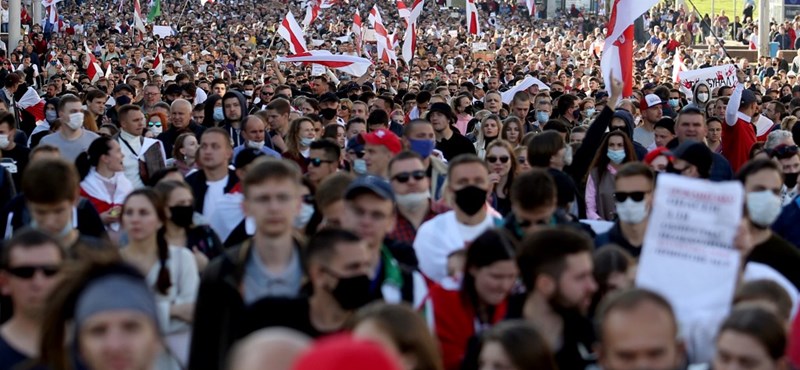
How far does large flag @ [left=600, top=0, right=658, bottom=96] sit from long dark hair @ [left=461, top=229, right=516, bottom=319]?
31.6 ft

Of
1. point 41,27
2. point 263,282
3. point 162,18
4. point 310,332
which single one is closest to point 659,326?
point 310,332

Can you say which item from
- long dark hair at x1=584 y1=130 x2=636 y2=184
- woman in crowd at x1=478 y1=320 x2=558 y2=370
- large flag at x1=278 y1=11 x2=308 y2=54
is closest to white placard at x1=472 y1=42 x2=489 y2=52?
large flag at x1=278 y1=11 x2=308 y2=54

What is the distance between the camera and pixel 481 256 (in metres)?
6.00

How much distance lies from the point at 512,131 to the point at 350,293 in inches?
301

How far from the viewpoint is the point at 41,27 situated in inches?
1693

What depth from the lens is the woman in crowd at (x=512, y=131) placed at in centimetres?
1290

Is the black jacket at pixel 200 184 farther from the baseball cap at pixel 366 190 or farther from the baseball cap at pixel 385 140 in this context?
the baseball cap at pixel 366 190

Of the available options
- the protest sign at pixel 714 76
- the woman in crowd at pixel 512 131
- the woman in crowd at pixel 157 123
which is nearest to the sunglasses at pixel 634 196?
the woman in crowd at pixel 512 131

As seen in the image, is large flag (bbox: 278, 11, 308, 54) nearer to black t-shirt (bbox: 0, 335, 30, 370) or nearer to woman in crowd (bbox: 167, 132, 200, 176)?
woman in crowd (bbox: 167, 132, 200, 176)

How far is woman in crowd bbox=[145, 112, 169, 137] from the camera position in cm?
1477

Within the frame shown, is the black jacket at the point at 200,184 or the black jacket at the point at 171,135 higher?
the black jacket at the point at 171,135

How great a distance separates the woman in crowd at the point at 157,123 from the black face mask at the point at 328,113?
1861 millimetres

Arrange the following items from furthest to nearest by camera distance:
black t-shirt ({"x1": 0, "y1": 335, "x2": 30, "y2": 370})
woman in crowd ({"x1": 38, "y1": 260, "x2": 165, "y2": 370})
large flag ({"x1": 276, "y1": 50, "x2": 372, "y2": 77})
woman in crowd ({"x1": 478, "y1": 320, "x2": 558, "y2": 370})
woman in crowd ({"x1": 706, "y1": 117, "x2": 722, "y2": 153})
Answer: large flag ({"x1": 276, "y1": 50, "x2": 372, "y2": 77}) → woman in crowd ({"x1": 706, "y1": 117, "x2": 722, "y2": 153}) → black t-shirt ({"x1": 0, "y1": 335, "x2": 30, "y2": 370}) → woman in crowd ({"x1": 478, "y1": 320, "x2": 558, "y2": 370}) → woman in crowd ({"x1": 38, "y1": 260, "x2": 165, "y2": 370})

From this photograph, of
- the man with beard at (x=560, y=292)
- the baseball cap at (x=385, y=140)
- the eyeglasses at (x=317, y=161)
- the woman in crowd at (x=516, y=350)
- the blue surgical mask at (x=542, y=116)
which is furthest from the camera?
the blue surgical mask at (x=542, y=116)
